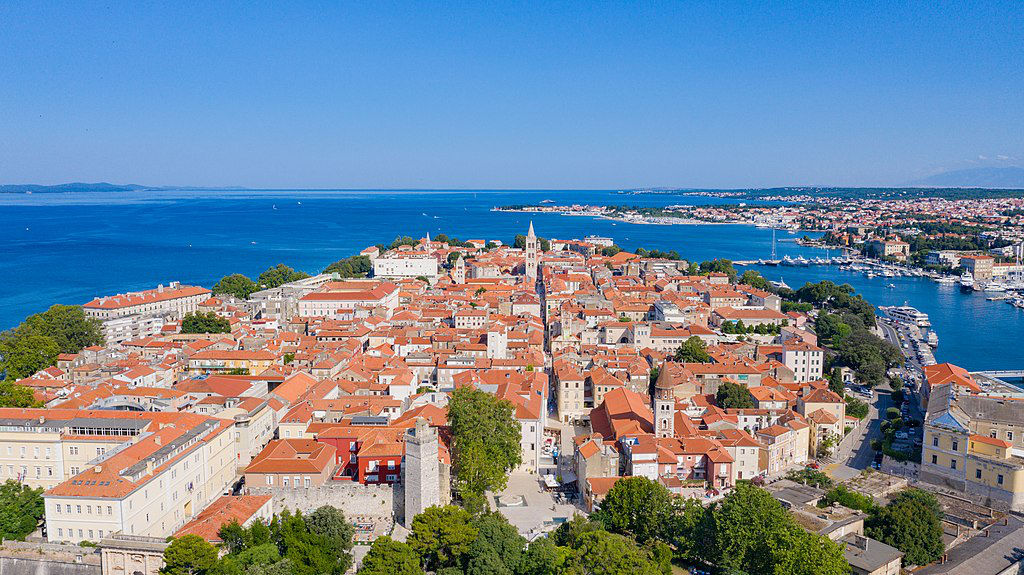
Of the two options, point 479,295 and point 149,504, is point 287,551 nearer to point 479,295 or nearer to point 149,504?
point 149,504

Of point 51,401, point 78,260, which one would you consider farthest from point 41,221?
point 51,401

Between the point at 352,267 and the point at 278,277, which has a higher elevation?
the point at 352,267

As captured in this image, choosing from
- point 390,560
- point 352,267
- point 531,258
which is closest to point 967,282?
point 531,258

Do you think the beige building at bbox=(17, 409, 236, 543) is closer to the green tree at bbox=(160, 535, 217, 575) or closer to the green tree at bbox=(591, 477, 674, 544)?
the green tree at bbox=(160, 535, 217, 575)

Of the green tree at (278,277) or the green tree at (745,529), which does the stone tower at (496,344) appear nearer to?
the green tree at (745,529)

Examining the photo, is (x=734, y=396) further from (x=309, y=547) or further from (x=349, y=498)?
(x=309, y=547)

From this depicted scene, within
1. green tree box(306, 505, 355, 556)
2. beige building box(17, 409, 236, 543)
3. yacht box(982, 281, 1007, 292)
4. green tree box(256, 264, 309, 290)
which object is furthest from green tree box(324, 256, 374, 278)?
yacht box(982, 281, 1007, 292)

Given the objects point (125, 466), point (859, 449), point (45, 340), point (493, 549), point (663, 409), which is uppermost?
point (125, 466)
